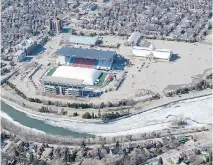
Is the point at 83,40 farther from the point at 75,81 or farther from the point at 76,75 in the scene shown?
the point at 75,81

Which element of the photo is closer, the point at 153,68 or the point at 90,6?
the point at 153,68

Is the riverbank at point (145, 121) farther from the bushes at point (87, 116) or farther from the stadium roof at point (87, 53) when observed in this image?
the stadium roof at point (87, 53)

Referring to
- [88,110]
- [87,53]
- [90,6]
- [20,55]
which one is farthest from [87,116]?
[90,6]

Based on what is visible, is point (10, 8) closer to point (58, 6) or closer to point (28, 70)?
point (58, 6)

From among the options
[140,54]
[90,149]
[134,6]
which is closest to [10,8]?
[134,6]

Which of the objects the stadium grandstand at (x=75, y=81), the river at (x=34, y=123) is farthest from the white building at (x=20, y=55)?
the river at (x=34, y=123)

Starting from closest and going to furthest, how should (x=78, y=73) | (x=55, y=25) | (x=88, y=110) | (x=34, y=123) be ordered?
(x=34, y=123) < (x=88, y=110) < (x=78, y=73) < (x=55, y=25)
